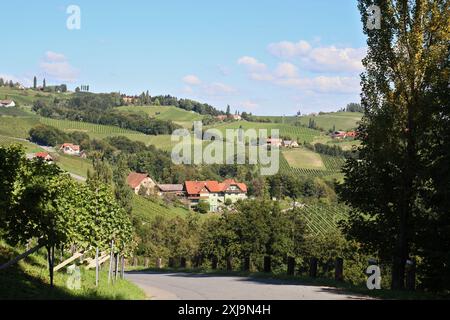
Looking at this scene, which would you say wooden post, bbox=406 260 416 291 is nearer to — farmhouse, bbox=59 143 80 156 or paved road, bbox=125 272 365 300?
paved road, bbox=125 272 365 300

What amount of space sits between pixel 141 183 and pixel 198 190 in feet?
61.9

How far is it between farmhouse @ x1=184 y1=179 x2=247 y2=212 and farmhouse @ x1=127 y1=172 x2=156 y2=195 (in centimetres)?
1245

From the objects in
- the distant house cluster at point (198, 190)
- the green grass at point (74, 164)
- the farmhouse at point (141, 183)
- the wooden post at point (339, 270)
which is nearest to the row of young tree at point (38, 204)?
the wooden post at point (339, 270)

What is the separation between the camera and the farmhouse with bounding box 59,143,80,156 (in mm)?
189887

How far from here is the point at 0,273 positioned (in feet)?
50.5

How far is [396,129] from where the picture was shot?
75.6ft

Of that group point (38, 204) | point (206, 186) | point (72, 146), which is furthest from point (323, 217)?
point (72, 146)

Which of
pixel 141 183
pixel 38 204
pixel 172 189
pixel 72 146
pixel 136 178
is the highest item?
pixel 72 146

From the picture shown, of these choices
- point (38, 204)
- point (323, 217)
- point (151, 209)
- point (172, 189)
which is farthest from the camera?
point (172, 189)

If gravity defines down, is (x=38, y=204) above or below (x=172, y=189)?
above

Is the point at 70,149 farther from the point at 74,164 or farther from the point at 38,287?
the point at 38,287

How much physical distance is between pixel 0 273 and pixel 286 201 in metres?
147

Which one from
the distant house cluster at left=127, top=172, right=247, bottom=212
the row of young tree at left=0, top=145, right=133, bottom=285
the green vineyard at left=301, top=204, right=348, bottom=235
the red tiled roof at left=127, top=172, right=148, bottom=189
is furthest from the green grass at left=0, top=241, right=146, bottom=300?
the red tiled roof at left=127, top=172, right=148, bottom=189
